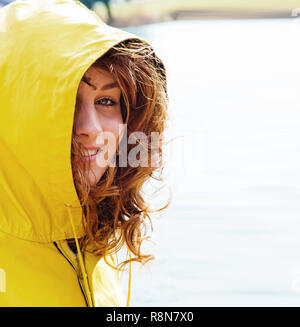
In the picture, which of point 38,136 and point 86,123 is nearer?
point 38,136

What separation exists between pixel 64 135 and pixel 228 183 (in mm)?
6591

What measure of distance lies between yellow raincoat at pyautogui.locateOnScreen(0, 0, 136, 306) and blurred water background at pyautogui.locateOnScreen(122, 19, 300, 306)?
52 cm

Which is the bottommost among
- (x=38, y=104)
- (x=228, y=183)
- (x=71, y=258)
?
(x=228, y=183)

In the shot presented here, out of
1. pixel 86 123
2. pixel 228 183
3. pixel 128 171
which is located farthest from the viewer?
pixel 228 183

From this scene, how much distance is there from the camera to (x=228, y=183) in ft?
25.6

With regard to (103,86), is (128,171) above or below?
below

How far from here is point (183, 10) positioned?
1323 cm

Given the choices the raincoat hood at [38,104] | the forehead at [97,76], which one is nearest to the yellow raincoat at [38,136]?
the raincoat hood at [38,104]

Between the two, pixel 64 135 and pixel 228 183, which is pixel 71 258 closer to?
pixel 64 135

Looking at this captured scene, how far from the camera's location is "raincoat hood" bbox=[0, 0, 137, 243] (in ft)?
4.31

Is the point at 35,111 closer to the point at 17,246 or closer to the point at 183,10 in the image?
the point at 17,246

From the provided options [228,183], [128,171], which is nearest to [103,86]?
[128,171]

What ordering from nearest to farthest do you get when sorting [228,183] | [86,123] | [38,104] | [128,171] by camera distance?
[38,104] < [86,123] < [128,171] < [228,183]
